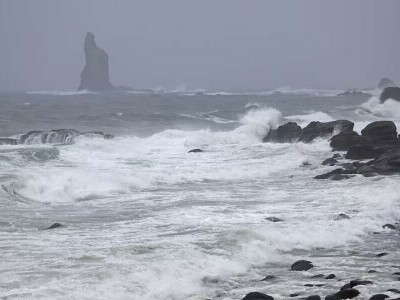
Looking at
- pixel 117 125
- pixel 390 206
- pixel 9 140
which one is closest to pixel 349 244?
pixel 390 206

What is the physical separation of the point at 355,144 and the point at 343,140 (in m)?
1.96

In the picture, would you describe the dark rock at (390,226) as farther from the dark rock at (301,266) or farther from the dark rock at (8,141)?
the dark rock at (8,141)

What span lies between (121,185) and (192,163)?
276 inches

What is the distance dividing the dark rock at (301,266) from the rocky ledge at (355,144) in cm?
1128

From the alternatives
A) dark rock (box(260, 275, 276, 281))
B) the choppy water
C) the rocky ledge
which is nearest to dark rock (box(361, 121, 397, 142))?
the rocky ledge

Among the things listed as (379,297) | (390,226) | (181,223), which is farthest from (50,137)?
(379,297)

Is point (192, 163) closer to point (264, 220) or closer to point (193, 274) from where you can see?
point (264, 220)

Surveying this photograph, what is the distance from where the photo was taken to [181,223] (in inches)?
593

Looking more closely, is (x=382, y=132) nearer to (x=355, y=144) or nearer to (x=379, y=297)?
(x=355, y=144)

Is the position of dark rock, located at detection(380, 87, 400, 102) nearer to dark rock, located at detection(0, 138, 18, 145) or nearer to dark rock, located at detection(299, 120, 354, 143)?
dark rock, located at detection(299, 120, 354, 143)

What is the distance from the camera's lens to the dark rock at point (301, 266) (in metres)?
11.3

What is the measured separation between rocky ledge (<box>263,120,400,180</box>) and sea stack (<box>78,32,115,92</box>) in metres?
111

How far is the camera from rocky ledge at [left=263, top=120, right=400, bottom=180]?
23062mm

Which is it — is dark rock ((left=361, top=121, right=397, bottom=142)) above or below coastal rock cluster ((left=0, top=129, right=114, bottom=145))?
above
